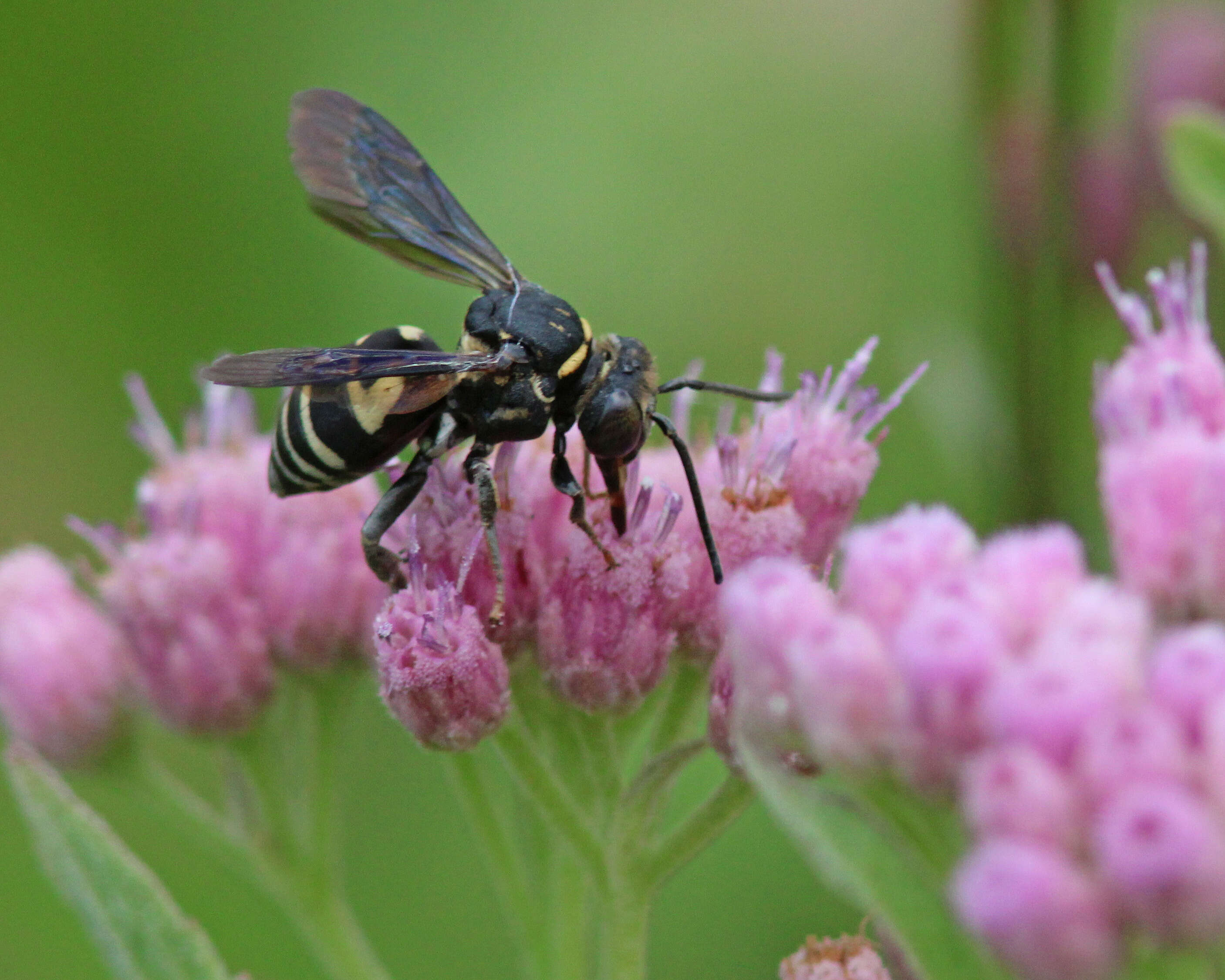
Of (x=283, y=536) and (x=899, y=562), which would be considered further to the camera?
(x=283, y=536)

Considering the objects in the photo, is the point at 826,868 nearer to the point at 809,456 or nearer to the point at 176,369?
the point at 809,456

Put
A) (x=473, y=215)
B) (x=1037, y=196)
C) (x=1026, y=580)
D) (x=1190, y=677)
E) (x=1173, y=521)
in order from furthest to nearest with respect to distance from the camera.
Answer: (x=473, y=215), (x=1037, y=196), (x=1173, y=521), (x=1026, y=580), (x=1190, y=677)

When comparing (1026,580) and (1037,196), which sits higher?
(1037,196)

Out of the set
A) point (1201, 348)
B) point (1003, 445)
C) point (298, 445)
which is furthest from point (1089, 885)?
point (1003, 445)

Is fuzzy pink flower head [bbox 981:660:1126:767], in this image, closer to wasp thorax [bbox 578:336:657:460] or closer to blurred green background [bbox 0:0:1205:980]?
wasp thorax [bbox 578:336:657:460]

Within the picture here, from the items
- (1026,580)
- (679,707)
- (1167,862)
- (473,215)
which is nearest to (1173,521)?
(1026,580)

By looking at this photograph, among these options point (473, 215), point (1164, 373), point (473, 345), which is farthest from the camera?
point (473, 215)

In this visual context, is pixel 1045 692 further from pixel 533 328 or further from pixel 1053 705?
pixel 533 328

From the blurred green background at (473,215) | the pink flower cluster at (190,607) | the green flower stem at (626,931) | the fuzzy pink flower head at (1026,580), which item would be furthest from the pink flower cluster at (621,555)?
the blurred green background at (473,215)
